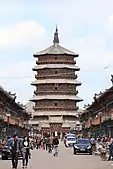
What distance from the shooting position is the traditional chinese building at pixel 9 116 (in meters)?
74.1

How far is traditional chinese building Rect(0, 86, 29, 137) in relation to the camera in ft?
243

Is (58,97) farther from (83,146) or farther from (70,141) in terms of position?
(83,146)

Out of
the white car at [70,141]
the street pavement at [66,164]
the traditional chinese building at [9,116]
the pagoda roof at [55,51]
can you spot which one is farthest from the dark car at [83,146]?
the pagoda roof at [55,51]

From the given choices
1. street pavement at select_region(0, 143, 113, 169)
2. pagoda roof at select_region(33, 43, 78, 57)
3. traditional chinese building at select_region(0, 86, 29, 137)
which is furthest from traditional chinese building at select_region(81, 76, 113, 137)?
street pavement at select_region(0, 143, 113, 169)

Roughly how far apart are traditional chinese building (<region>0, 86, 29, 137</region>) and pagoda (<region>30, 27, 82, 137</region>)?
5162 mm

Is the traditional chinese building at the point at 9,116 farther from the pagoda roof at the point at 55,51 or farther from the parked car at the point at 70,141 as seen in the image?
the pagoda roof at the point at 55,51

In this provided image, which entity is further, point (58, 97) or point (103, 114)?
point (58, 97)

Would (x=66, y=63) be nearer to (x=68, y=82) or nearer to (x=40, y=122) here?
(x=68, y=82)

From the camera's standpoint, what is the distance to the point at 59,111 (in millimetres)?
125875

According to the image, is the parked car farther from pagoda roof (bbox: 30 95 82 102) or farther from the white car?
pagoda roof (bbox: 30 95 82 102)

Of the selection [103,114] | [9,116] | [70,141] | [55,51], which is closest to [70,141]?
[70,141]

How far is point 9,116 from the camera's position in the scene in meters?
78.7

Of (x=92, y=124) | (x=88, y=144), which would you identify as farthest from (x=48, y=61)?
(x=88, y=144)

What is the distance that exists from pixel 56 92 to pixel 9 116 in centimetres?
4854
